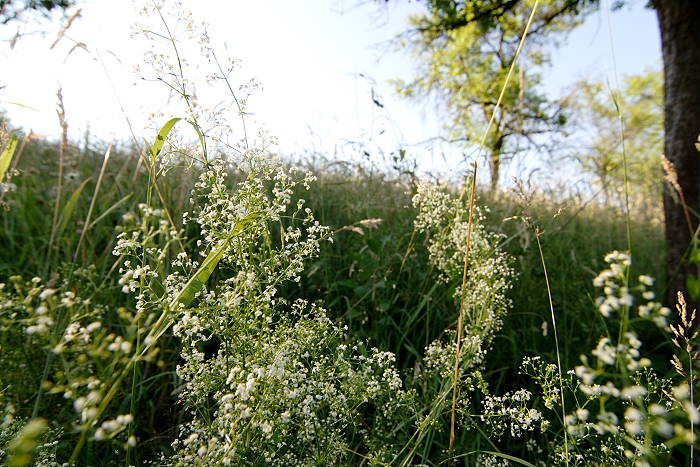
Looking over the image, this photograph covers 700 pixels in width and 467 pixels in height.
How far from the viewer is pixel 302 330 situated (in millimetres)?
1370

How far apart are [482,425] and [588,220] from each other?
176 inches

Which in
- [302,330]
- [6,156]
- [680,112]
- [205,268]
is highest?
[680,112]

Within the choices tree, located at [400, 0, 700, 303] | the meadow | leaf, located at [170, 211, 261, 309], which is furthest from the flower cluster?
tree, located at [400, 0, 700, 303]

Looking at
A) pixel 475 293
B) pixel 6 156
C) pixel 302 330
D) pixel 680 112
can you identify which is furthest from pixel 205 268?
pixel 680 112

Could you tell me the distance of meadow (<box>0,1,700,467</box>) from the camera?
1055mm

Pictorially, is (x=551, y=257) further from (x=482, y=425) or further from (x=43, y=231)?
(x=43, y=231)

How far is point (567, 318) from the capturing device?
316 cm

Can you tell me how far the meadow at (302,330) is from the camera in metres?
1.05

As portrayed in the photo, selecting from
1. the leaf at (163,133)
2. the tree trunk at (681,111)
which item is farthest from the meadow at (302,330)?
the tree trunk at (681,111)

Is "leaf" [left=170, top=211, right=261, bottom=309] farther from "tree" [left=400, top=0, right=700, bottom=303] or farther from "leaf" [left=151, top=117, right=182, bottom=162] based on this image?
"tree" [left=400, top=0, right=700, bottom=303]

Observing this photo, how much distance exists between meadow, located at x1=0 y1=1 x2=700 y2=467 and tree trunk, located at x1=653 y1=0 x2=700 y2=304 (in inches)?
23.9

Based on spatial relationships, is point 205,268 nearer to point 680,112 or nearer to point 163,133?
point 163,133

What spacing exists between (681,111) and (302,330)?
413 cm

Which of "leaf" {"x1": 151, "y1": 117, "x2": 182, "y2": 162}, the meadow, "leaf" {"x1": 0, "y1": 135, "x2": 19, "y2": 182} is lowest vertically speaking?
the meadow
